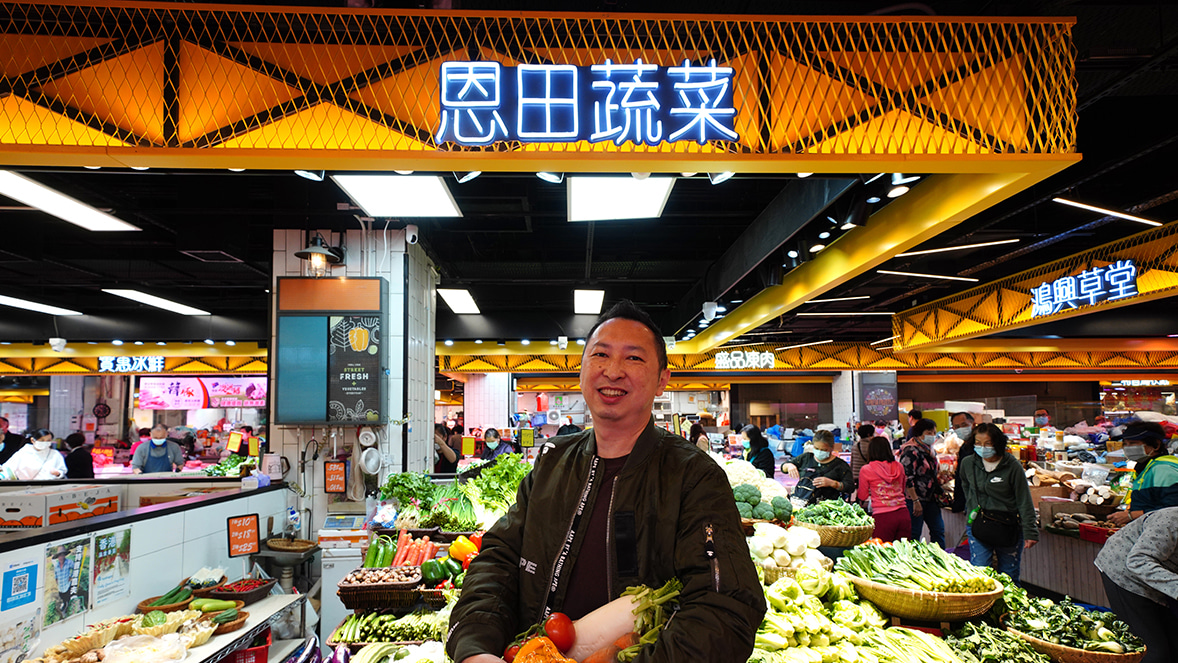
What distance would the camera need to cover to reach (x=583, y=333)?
1379cm

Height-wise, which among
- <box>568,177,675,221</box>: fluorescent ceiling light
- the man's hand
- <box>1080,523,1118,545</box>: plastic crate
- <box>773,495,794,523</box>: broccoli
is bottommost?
<box>1080,523,1118,545</box>: plastic crate

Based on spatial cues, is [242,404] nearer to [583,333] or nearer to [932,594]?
[583,333]

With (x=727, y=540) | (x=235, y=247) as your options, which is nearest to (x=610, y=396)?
(x=727, y=540)

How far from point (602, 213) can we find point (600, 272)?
17.2 ft

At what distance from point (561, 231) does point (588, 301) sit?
8.90 feet

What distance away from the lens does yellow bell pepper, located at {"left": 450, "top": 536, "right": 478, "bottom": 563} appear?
4.44 metres

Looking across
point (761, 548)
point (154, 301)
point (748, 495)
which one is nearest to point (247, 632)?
point (761, 548)

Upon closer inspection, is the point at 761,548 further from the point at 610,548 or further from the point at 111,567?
the point at 111,567

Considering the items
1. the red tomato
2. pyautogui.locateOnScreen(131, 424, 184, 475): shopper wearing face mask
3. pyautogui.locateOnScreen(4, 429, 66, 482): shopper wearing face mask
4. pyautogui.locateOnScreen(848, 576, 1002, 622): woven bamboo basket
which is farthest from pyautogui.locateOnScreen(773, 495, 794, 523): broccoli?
pyautogui.locateOnScreen(131, 424, 184, 475): shopper wearing face mask

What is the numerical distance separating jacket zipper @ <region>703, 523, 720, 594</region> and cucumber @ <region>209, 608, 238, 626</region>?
3.83 meters

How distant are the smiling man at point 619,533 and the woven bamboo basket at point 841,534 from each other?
301 cm

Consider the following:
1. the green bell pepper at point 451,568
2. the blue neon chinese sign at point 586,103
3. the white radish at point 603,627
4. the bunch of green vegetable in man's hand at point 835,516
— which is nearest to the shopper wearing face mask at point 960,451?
the bunch of green vegetable in man's hand at point 835,516

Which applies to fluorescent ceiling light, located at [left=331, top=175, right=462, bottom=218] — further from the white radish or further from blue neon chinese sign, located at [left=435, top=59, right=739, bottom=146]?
the white radish

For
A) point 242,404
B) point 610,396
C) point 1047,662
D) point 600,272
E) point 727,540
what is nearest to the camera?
point 727,540
